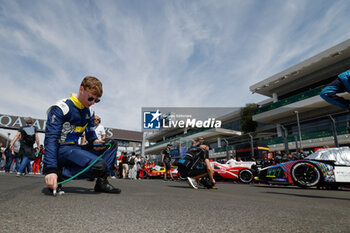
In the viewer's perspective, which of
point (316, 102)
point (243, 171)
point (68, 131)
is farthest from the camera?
point (316, 102)

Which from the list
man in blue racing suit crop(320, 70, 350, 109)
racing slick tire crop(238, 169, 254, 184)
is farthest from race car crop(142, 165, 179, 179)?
man in blue racing suit crop(320, 70, 350, 109)

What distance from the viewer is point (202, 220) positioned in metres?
1.32

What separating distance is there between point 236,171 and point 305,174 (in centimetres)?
402

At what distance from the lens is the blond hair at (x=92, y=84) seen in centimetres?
252

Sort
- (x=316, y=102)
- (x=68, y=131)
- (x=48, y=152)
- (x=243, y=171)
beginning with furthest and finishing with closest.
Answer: (x=316, y=102)
(x=243, y=171)
(x=68, y=131)
(x=48, y=152)

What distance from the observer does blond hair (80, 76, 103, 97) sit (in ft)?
8.27

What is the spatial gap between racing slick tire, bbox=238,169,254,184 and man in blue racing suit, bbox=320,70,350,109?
671 cm

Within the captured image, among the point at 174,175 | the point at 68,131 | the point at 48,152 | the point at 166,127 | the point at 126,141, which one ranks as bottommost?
the point at 174,175

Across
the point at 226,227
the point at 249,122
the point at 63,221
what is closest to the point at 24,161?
the point at 63,221

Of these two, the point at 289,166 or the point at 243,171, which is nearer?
the point at 289,166

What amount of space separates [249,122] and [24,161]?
28.7 m

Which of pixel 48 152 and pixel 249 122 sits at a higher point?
pixel 249 122

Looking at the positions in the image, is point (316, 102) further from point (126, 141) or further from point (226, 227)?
point (126, 141)

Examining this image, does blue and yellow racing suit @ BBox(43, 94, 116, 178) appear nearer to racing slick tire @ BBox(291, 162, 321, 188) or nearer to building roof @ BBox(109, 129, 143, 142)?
racing slick tire @ BBox(291, 162, 321, 188)
